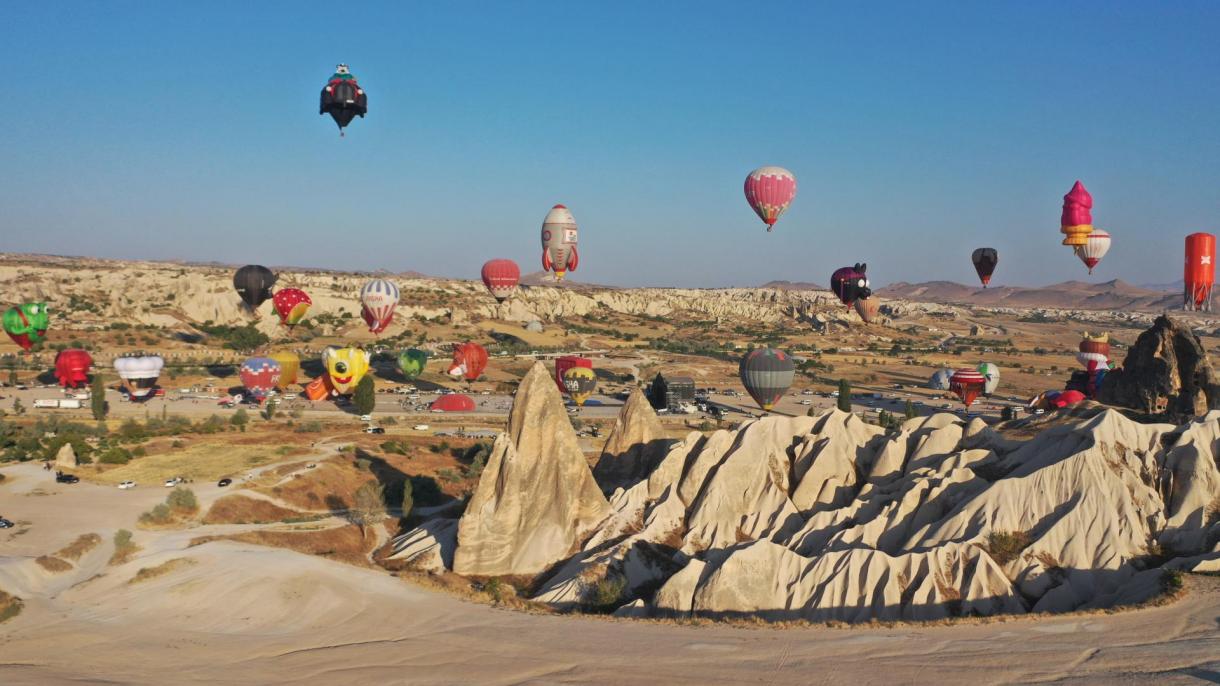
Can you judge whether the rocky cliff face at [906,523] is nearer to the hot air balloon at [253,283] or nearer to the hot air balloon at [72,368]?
the hot air balloon at [253,283]

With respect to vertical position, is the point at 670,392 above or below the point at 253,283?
below

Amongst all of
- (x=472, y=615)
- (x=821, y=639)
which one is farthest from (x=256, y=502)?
(x=821, y=639)

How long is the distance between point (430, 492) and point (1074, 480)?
30677 millimetres

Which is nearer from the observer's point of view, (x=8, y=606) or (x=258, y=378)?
(x=8, y=606)

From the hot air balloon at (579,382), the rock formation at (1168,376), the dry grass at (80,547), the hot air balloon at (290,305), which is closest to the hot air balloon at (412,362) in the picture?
the hot air balloon at (290,305)

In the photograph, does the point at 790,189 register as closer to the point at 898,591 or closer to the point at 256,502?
the point at 256,502

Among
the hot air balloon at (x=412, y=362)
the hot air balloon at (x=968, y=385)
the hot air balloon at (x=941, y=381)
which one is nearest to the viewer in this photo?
the hot air balloon at (x=968, y=385)

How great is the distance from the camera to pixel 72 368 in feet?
267

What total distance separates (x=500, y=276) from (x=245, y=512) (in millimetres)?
65785

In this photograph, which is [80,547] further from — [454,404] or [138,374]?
[138,374]

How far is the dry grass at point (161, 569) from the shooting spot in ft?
105

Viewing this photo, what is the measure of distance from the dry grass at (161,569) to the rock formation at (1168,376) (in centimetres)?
5101

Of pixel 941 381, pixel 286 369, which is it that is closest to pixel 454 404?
pixel 286 369

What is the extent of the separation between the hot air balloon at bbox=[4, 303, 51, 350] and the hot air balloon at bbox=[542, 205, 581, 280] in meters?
46.6
